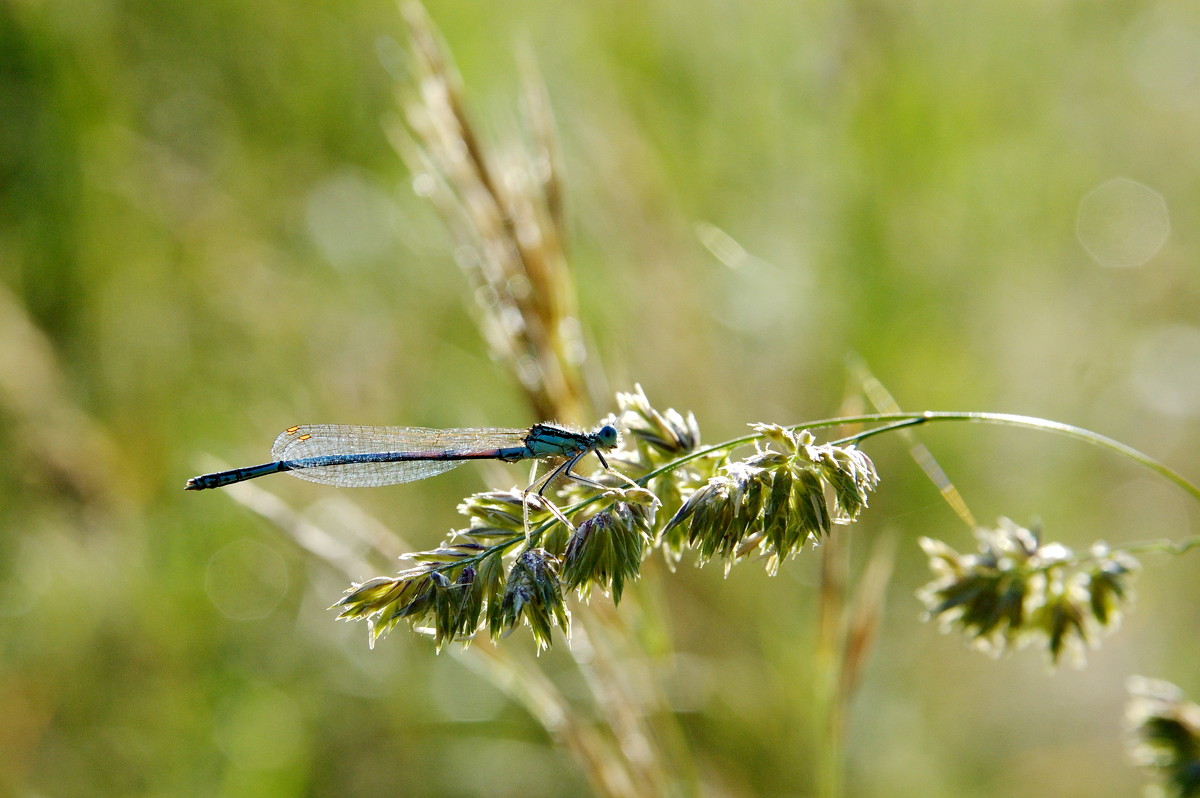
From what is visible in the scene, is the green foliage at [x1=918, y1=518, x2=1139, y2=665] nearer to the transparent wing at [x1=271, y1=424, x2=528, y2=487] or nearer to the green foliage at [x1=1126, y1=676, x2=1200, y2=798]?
the green foliage at [x1=1126, y1=676, x2=1200, y2=798]

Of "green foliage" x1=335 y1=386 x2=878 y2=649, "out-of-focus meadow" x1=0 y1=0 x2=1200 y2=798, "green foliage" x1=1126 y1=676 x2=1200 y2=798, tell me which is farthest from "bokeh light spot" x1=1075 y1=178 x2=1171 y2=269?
"green foliage" x1=335 y1=386 x2=878 y2=649

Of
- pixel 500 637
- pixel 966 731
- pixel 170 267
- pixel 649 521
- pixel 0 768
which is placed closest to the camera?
pixel 500 637

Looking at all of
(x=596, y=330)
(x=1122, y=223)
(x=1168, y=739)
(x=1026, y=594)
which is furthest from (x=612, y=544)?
(x=1122, y=223)

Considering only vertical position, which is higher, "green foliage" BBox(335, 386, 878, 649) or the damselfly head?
the damselfly head

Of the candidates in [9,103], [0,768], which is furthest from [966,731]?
[9,103]

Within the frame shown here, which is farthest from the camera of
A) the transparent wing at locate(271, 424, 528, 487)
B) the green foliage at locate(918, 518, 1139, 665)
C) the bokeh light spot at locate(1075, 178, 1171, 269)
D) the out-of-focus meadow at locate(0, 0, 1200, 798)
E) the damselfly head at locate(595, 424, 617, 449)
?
the bokeh light spot at locate(1075, 178, 1171, 269)

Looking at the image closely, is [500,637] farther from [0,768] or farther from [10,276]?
[10,276]

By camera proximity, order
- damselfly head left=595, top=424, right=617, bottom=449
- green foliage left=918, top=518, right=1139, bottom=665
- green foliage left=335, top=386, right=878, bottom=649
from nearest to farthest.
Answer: green foliage left=335, top=386, right=878, bottom=649
green foliage left=918, top=518, right=1139, bottom=665
damselfly head left=595, top=424, right=617, bottom=449

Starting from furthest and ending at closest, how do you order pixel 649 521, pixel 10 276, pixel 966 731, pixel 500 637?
pixel 10 276 → pixel 966 731 → pixel 649 521 → pixel 500 637
